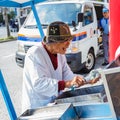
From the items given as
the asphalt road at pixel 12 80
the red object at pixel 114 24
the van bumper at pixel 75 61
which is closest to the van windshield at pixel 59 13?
the van bumper at pixel 75 61

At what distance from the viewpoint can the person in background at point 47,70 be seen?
2391 millimetres

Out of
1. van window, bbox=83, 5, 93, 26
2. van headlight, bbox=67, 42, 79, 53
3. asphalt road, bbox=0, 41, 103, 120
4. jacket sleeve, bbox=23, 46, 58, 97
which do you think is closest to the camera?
jacket sleeve, bbox=23, 46, 58, 97

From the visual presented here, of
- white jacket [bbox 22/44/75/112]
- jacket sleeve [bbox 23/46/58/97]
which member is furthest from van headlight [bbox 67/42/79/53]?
jacket sleeve [bbox 23/46/58/97]

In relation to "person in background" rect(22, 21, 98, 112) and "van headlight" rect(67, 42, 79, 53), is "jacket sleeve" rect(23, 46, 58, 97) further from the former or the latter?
"van headlight" rect(67, 42, 79, 53)

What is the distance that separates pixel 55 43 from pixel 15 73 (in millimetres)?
6414

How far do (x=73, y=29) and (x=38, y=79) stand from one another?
5039mm

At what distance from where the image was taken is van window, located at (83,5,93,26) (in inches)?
316

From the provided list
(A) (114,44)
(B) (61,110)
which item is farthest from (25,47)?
(B) (61,110)

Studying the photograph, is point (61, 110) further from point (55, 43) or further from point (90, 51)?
point (90, 51)

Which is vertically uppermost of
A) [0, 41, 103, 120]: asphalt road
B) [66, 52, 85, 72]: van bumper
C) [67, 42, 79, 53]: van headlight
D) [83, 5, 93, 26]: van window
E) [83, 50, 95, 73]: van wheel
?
[83, 5, 93, 26]: van window

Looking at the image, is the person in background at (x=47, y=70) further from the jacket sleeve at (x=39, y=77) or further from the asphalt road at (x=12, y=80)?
the asphalt road at (x=12, y=80)

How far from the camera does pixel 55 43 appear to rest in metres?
2.48

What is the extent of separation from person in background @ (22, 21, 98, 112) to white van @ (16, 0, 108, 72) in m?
4.71

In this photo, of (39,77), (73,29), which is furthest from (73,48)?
(39,77)
